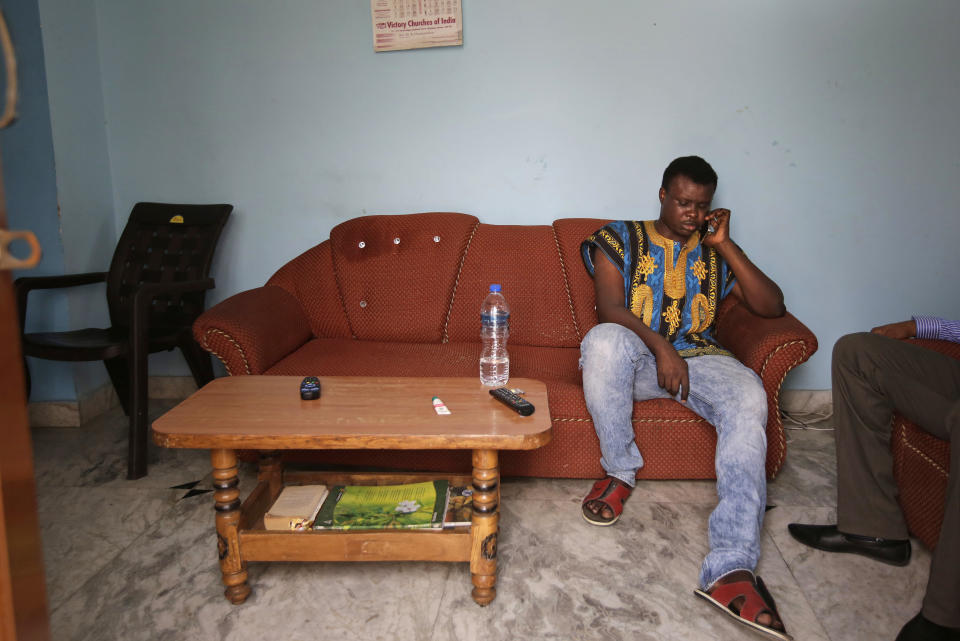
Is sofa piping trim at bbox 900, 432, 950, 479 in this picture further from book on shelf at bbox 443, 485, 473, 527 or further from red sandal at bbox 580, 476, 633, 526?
book on shelf at bbox 443, 485, 473, 527

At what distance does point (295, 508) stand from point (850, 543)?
1.49 meters

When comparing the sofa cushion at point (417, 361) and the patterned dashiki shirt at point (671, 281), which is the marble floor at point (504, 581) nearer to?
the sofa cushion at point (417, 361)

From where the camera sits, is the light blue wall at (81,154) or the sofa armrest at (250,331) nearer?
the sofa armrest at (250,331)

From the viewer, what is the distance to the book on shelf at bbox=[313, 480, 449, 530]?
1.49 meters

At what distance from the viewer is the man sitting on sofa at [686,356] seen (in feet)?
5.04

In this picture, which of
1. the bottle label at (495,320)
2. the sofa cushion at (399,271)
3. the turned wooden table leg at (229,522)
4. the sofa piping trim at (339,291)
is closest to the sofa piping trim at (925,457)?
the bottle label at (495,320)

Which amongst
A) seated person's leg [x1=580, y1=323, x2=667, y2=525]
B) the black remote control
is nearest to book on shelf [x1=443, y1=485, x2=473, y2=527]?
the black remote control

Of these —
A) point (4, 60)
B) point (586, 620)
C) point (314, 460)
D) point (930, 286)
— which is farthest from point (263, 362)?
point (930, 286)

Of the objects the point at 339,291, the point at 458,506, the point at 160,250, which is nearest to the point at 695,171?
the point at 458,506

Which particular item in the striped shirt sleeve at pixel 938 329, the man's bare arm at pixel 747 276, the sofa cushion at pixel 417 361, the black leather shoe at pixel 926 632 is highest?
the man's bare arm at pixel 747 276

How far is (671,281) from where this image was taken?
202 centimetres

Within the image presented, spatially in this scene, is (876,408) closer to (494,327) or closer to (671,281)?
(671,281)

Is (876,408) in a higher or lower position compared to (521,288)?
lower

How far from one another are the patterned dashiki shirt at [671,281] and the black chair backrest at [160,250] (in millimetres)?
1721
